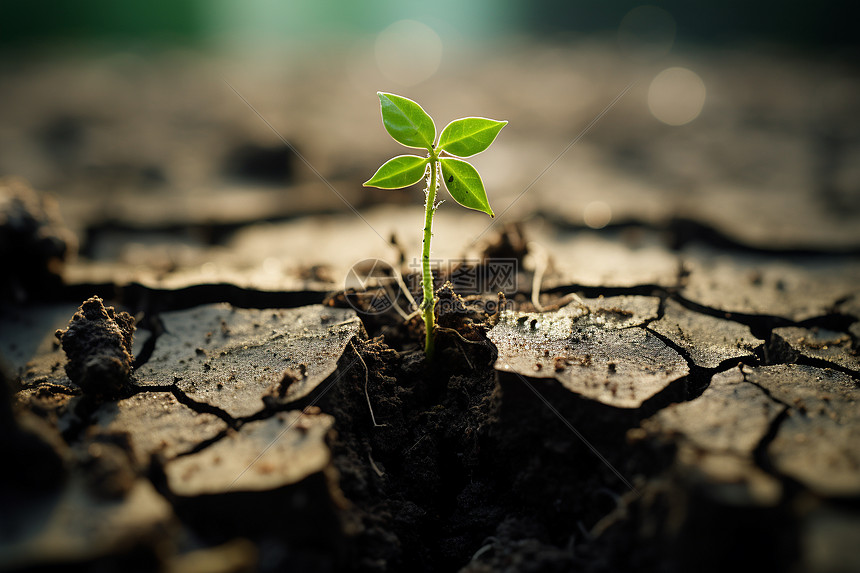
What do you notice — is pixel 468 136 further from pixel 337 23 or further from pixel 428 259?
pixel 337 23

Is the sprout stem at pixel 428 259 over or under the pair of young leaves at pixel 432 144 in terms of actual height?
under

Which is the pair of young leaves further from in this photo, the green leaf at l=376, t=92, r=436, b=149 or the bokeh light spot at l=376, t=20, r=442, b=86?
the bokeh light spot at l=376, t=20, r=442, b=86

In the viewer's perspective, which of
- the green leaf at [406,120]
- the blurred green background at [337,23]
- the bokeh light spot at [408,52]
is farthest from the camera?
the blurred green background at [337,23]

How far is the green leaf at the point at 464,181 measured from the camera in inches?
54.7

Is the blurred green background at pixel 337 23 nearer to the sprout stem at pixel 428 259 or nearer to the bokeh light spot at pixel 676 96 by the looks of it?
the bokeh light spot at pixel 676 96

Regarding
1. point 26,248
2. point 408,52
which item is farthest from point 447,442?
point 408,52

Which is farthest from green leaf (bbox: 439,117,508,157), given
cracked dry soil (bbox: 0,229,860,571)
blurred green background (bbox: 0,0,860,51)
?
blurred green background (bbox: 0,0,860,51)

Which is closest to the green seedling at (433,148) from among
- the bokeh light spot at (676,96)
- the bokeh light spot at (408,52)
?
the bokeh light spot at (676,96)

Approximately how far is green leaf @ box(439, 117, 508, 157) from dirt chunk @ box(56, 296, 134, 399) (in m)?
1.16

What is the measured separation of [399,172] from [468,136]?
0.22 m

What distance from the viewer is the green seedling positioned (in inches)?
52.9

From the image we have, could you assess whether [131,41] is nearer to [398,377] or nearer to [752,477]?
[398,377]

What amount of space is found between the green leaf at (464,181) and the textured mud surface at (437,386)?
44cm

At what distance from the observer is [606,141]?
450 cm
